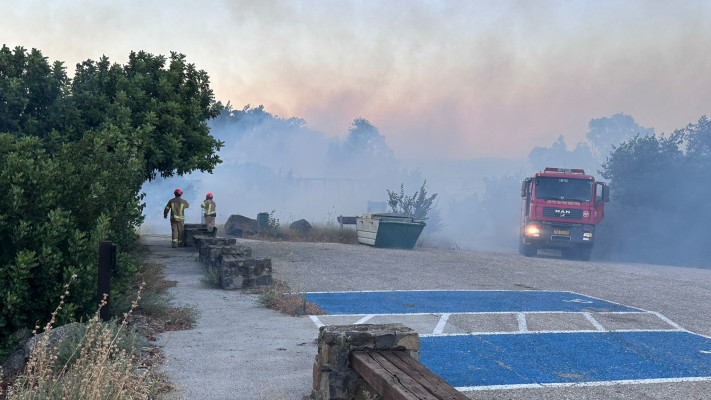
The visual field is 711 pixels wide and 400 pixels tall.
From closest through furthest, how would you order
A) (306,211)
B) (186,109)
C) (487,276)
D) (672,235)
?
(487,276)
(186,109)
(672,235)
(306,211)

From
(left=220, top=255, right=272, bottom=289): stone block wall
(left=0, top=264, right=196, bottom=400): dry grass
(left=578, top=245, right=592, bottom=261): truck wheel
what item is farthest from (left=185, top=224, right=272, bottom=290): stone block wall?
(left=578, top=245, right=592, bottom=261): truck wheel

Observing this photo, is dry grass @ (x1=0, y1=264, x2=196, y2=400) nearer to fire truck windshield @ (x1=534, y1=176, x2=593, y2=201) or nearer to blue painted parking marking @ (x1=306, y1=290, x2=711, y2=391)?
blue painted parking marking @ (x1=306, y1=290, x2=711, y2=391)

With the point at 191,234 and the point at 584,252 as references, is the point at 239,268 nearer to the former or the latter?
the point at 191,234

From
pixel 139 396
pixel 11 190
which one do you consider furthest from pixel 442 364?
pixel 11 190

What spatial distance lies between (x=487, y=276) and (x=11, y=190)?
448 inches

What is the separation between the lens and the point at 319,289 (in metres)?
12.6

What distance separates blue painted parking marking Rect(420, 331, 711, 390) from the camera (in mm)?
6562

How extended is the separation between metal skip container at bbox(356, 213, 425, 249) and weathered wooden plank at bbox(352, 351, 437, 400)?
1774cm

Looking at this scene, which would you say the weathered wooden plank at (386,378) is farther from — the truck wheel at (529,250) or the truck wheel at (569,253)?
the truck wheel at (569,253)

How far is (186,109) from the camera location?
1789cm

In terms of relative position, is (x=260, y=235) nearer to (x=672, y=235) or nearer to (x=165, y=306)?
(x=165, y=306)

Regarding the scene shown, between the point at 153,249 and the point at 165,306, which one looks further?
the point at 153,249

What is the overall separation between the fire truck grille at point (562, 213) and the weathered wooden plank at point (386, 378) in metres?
19.0

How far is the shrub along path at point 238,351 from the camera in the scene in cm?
599
